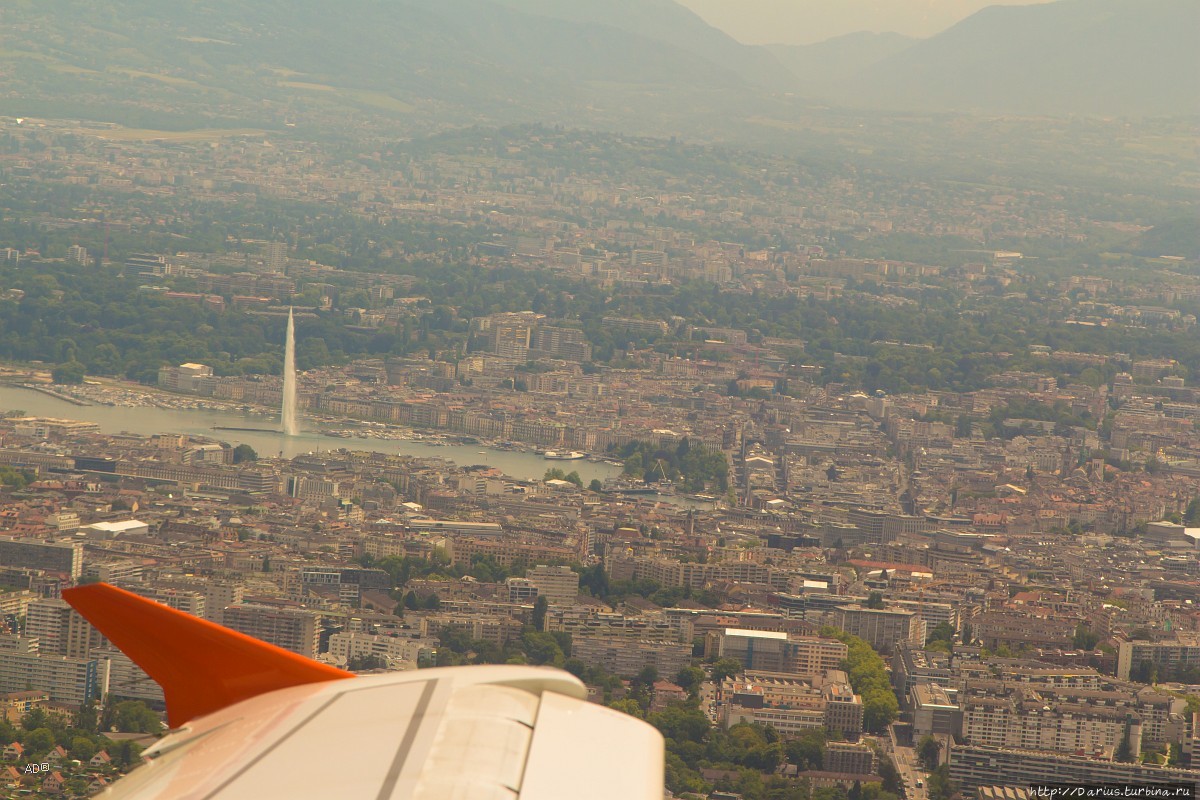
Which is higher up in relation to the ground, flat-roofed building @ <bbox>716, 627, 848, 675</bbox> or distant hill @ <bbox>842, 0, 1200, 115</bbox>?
distant hill @ <bbox>842, 0, 1200, 115</bbox>

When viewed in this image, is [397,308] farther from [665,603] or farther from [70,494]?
[665,603]

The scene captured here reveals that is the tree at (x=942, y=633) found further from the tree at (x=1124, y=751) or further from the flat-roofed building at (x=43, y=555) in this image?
the flat-roofed building at (x=43, y=555)

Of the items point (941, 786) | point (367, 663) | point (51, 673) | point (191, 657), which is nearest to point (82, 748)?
point (51, 673)

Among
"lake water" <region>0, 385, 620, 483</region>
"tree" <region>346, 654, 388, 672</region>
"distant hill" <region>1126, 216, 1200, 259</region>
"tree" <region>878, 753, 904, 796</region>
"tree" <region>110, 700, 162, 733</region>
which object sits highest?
"distant hill" <region>1126, 216, 1200, 259</region>

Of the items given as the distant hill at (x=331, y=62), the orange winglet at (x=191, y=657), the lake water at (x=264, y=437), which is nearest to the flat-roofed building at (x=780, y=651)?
the lake water at (x=264, y=437)

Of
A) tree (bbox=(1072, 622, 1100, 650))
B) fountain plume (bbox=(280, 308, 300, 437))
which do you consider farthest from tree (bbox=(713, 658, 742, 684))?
fountain plume (bbox=(280, 308, 300, 437))

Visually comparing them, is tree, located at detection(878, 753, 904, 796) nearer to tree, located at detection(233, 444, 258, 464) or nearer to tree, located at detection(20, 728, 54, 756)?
tree, located at detection(20, 728, 54, 756)

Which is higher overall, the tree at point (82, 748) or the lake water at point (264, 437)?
the tree at point (82, 748)

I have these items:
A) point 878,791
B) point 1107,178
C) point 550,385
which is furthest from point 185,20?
point 878,791
